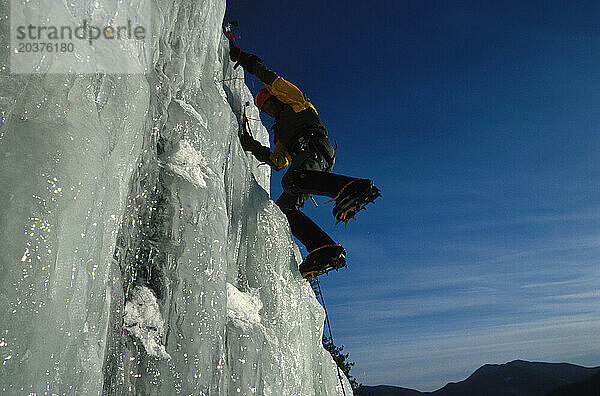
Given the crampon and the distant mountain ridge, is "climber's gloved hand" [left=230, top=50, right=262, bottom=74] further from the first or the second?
the distant mountain ridge

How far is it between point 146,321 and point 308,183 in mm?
2088

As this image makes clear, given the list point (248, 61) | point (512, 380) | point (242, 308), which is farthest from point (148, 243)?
point (512, 380)

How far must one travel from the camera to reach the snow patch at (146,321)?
2510 mm

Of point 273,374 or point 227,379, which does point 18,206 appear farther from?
point 273,374

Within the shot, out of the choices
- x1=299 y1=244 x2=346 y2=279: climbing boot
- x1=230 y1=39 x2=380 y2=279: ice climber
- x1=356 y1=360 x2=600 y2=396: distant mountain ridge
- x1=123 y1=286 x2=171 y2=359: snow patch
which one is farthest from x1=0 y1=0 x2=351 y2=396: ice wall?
x1=356 y1=360 x2=600 y2=396: distant mountain ridge

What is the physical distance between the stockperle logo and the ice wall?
0.17 feet

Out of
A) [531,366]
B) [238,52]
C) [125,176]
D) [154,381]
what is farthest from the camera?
[531,366]

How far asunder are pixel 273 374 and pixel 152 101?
6.44ft

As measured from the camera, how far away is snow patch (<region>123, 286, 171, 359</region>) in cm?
251

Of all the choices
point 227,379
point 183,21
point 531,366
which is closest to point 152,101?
point 183,21

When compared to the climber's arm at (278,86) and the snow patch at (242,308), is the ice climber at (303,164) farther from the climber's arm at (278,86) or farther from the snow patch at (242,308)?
the snow patch at (242,308)

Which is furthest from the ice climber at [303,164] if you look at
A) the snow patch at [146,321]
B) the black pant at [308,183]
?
the snow patch at [146,321]

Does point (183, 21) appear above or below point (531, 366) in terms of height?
above

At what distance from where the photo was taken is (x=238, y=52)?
16.8ft
